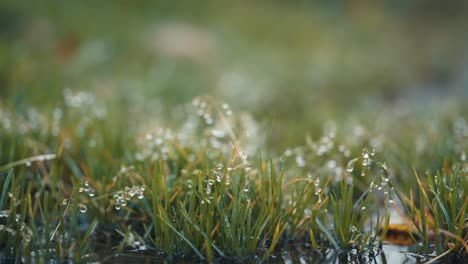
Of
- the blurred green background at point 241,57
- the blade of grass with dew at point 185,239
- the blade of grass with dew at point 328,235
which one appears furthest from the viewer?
the blurred green background at point 241,57

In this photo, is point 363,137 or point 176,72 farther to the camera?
point 176,72

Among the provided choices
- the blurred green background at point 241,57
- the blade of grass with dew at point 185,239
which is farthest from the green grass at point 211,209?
the blurred green background at point 241,57

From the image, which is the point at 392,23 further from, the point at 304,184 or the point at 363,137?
the point at 304,184

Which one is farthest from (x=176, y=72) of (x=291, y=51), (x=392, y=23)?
(x=392, y=23)

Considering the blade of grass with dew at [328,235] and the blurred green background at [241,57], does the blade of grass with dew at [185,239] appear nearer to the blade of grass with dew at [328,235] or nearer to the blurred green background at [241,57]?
the blade of grass with dew at [328,235]

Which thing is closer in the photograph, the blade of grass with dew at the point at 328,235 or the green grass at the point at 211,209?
the green grass at the point at 211,209
